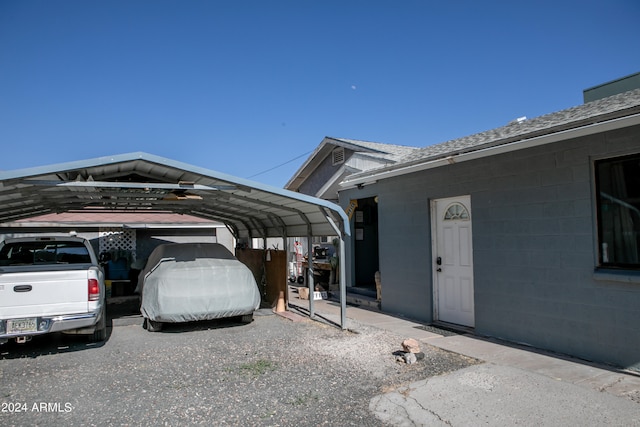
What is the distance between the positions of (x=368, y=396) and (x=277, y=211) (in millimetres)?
5634

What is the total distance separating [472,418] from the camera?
4.11 m

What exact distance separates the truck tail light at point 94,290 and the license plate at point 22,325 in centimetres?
75

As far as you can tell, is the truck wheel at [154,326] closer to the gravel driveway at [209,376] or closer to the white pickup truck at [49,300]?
the gravel driveway at [209,376]

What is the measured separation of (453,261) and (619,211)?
304 cm

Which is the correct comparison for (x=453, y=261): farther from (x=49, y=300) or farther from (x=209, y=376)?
(x=49, y=300)

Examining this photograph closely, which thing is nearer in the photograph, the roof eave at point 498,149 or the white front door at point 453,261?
the roof eave at point 498,149

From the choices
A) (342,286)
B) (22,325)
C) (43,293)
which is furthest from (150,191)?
(342,286)

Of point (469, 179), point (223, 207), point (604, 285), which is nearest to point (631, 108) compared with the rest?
point (604, 285)

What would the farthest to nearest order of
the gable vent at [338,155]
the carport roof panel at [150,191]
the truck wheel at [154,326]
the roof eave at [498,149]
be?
the gable vent at [338,155] → the truck wheel at [154,326] → the carport roof panel at [150,191] → the roof eave at [498,149]

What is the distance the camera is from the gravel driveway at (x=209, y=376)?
4258mm

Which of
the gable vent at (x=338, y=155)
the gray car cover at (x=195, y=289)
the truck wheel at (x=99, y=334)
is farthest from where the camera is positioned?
the gable vent at (x=338, y=155)

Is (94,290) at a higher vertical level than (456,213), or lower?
lower

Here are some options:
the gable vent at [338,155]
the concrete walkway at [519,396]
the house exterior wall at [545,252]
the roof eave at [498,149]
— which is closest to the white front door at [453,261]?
the house exterior wall at [545,252]

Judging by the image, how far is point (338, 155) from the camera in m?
13.9
